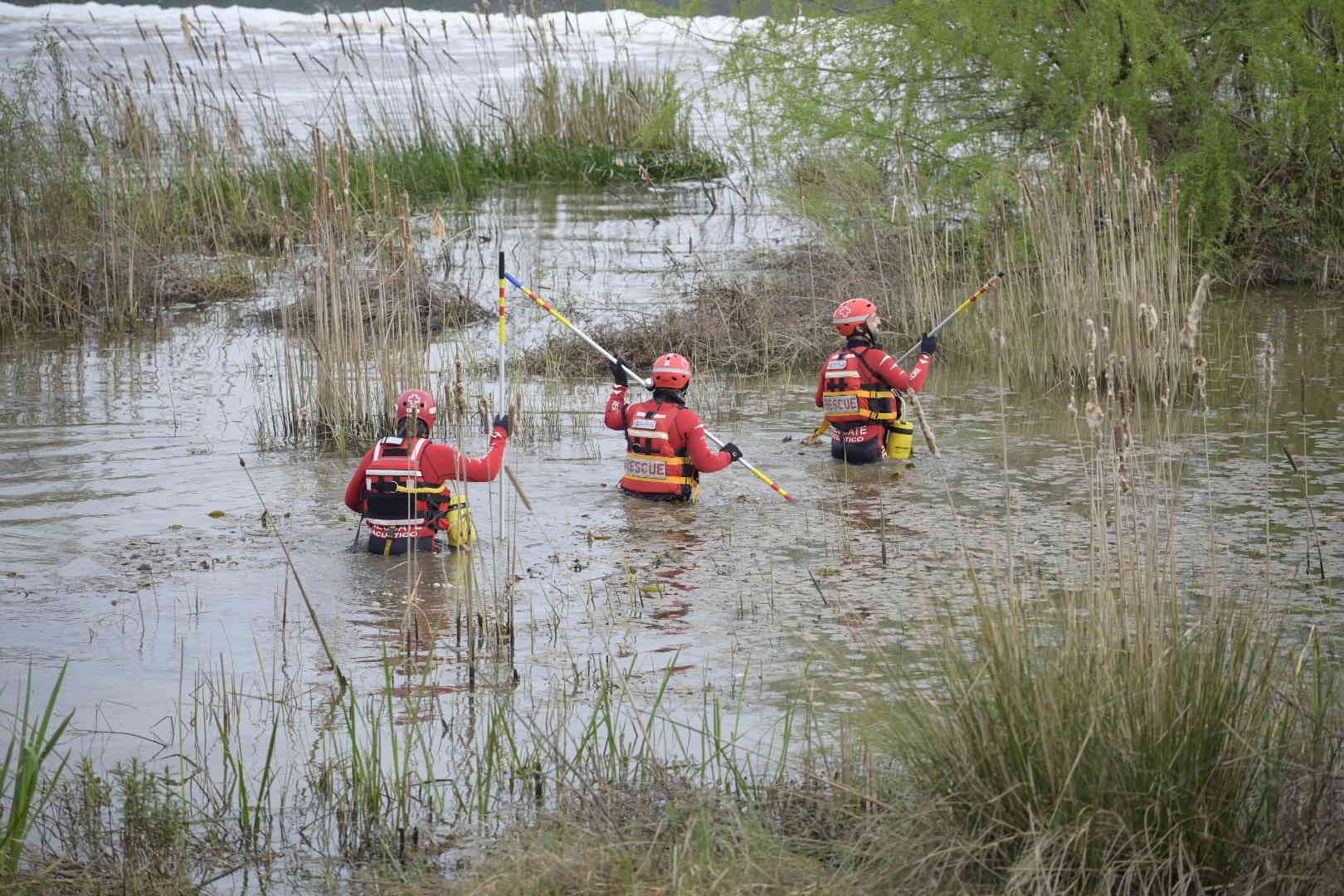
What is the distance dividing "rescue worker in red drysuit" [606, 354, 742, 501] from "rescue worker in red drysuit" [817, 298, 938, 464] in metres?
1.32

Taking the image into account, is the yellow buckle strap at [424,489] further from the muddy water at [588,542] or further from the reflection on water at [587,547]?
the reflection on water at [587,547]

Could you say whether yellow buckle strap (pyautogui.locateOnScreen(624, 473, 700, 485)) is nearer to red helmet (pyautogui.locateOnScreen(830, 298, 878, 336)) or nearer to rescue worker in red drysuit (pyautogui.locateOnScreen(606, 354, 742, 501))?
rescue worker in red drysuit (pyautogui.locateOnScreen(606, 354, 742, 501))

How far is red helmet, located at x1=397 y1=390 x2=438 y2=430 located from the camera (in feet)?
27.3

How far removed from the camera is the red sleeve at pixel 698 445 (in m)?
9.48

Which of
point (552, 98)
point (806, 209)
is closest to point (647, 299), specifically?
point (806, 209)

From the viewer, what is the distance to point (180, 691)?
20.2 feet

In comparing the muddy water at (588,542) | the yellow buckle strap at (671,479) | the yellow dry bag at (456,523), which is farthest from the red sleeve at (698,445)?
the yellow dry bag at (456,523)

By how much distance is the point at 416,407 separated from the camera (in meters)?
8.34

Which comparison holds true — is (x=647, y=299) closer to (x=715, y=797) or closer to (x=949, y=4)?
(x=949, y=4)

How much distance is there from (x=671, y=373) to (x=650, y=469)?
62cm

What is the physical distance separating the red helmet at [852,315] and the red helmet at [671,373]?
62.3 inches

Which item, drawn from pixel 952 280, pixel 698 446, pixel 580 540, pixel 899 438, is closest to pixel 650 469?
pixel 698 446

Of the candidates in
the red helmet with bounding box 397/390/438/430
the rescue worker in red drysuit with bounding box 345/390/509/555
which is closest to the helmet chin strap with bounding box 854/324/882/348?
the rescue worker in red drysuit with bounding box 345/390/509/555

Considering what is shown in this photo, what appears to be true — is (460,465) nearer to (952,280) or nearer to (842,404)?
(842,404)
